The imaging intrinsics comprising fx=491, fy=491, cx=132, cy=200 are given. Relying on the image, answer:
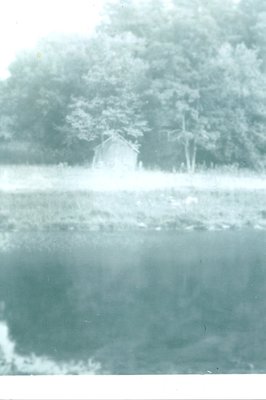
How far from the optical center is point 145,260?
11.6 ft

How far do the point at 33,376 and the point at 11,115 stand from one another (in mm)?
1730

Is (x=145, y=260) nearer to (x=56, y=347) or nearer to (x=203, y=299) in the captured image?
(x=203, y=299)

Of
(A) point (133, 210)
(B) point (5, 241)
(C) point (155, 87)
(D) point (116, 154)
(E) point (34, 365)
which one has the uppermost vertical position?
(C) point (155, 87)

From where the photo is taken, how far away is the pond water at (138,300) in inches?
127

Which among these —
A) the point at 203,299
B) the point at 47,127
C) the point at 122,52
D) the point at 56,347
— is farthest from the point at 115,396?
the point at 122,52

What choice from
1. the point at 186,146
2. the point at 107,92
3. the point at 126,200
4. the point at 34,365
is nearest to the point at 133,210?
the point at 126,200

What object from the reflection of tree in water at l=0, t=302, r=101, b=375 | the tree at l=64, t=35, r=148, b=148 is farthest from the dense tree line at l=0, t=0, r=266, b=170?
the reflection of tree in water at l=0, t=302, r=101, b=375

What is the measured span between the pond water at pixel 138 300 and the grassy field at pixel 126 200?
3.6 inches

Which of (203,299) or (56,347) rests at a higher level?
(203,299)

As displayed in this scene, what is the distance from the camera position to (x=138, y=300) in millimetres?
3391

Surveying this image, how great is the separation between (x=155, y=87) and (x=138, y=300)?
1.50 metres

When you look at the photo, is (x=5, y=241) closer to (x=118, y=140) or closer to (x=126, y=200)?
(x=126, y=200)

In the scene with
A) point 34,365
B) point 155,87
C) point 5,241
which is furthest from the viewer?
point 155,87

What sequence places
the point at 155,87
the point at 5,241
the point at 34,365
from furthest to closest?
1. the point at 155,87
2. the point at 5,241
3. the point at 34,365
